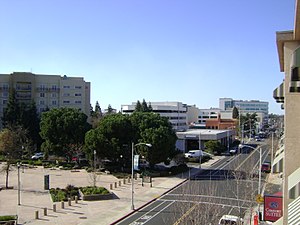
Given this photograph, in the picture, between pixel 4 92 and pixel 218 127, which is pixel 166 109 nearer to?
pixel 218 127

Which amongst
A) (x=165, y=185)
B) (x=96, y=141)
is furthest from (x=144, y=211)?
(x=96, y=141)

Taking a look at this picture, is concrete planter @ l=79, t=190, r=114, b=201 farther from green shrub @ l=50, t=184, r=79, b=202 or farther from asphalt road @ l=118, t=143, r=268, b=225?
asphalt road @ l=118, t=143, r=268, b=225

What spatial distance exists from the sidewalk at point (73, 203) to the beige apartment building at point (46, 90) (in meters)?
44.5

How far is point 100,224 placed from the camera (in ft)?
86.7

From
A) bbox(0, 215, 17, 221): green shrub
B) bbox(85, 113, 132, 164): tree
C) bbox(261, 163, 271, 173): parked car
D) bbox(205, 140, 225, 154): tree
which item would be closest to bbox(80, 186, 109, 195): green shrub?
bbox(0, 215, 17, 221): green shrub

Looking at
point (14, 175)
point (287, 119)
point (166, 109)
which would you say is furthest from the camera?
point (166, 109)

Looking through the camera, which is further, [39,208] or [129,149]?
[129,149]

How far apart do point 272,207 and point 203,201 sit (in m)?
9.39

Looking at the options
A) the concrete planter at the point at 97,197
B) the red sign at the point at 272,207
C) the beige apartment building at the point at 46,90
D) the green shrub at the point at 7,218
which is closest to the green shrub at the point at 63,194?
the concrete planter at the point at 97,197

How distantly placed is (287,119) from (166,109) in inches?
4315

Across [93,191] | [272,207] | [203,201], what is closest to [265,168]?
[203,201]

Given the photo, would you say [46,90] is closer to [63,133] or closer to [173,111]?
[63,133]

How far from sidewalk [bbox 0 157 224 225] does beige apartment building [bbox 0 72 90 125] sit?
1753 inches

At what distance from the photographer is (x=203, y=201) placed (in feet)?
102
